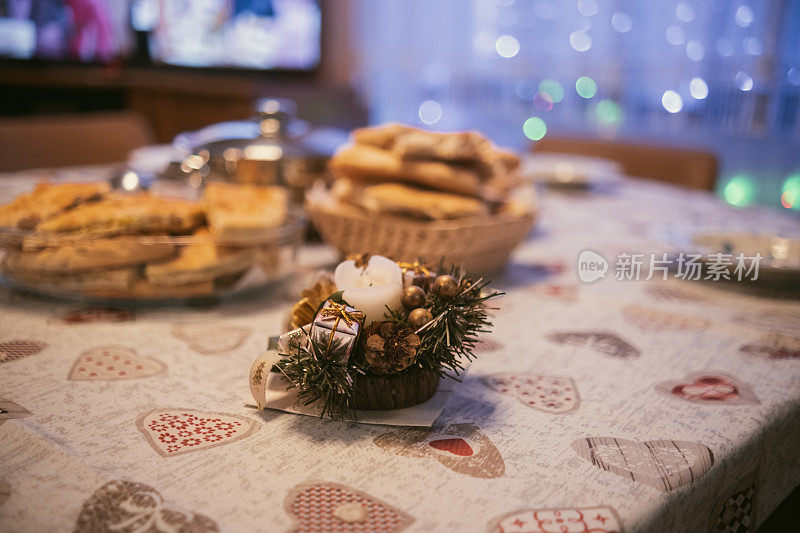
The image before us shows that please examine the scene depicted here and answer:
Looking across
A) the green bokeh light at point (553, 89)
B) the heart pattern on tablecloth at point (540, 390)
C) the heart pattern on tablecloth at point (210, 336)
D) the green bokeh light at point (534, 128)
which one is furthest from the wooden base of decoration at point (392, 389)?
the green bokeh light at point (534, 128)

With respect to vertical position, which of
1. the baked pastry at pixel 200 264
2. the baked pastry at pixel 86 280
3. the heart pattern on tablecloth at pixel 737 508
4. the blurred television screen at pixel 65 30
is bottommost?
the heart pattern on tablecloth at pixel 737 508

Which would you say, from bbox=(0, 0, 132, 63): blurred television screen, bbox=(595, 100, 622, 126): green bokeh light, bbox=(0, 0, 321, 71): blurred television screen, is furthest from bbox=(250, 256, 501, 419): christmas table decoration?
bbox=(0, 0, 132, 63): blurred television screen

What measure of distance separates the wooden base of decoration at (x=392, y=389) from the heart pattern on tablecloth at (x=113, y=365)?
22cm

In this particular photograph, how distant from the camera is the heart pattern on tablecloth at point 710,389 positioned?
61 centimetres

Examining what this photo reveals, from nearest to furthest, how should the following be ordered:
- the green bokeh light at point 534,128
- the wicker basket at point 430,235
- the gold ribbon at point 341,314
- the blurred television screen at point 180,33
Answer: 1. the gold ribbon at point 341,314
2. the wicker basket at point 430,235
3. the green bokeh light at point 534,128
4. the blurred television screen at point 180,33

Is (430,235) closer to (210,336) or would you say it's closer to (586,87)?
(210,336)

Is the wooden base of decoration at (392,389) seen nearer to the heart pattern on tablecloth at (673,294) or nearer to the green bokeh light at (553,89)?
the heart pattern on tablecloth at (673,294)

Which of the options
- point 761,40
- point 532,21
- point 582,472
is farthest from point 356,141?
point 532,21

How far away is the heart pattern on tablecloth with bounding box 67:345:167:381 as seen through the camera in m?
0.61

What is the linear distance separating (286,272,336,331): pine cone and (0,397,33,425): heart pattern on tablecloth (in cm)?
23

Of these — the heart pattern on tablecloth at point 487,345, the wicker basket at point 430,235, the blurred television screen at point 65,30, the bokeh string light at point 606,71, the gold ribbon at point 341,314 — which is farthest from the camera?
the blurred television screen at point 65,30

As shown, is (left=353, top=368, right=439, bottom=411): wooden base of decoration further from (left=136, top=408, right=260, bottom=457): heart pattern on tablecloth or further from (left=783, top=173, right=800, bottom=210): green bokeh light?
(left=783, top=173, right=800, bottom=210): green bokeh light

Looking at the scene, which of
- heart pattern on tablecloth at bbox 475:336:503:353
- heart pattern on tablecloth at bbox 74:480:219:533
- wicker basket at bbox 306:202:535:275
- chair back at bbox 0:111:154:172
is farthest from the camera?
chair back at bbox 0:111:154:172

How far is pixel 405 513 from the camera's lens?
0.42 metres
